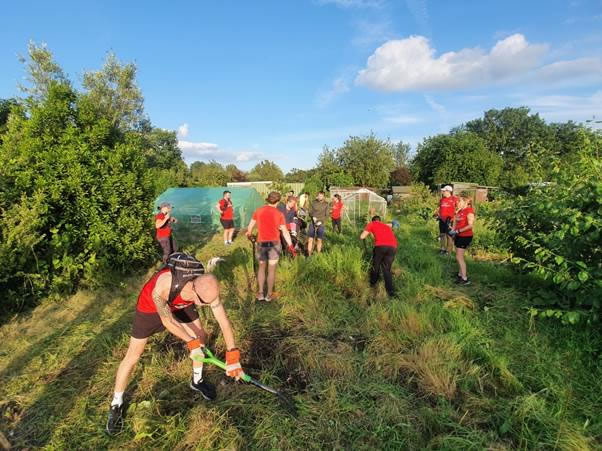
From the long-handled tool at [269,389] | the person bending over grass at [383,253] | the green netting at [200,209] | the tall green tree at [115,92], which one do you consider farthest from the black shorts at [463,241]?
the tall green tree at [115,92]

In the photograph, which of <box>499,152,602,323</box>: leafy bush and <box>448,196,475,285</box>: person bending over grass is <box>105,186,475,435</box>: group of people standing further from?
<box>499,152,602,323</box>: leafy bush

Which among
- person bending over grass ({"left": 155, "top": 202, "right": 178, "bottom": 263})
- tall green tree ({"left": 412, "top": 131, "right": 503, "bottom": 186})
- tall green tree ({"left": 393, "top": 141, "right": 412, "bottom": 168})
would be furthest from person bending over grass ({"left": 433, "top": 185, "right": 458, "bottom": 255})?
tall green tree ({"left": 393, "top": 141, "right": 412, "bottom": 168})

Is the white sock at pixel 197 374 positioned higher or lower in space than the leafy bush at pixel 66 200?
lower

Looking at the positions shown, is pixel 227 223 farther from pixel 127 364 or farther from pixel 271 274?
pixel 127 364

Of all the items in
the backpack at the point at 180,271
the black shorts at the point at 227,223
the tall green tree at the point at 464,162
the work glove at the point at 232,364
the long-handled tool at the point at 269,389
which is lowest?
the long-handled tool at the point at 269,389

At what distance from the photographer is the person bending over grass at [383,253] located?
494 cm

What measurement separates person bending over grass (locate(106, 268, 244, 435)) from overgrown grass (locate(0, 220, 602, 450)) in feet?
0.52

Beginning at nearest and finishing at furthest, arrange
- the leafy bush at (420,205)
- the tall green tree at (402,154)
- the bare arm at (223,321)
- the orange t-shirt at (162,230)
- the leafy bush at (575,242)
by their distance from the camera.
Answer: the bare arm at (223,321)
the leafy bush at (575,242)
the orange t-shirt at (162,230)
the leafy bush at (420,205)
the tall green tree at (402,154)

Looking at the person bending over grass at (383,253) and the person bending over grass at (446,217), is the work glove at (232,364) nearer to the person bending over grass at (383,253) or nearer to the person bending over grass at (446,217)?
the person bending over grass at (383,253)

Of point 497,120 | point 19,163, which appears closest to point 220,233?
point 19,163

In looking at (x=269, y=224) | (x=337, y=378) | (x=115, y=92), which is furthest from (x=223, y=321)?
(x=115, y=92)

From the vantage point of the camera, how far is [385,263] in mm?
5016

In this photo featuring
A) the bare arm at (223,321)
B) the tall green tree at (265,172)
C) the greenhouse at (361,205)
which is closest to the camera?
the bare arm at (223,321)

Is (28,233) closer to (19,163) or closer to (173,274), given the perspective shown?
(19,163)
